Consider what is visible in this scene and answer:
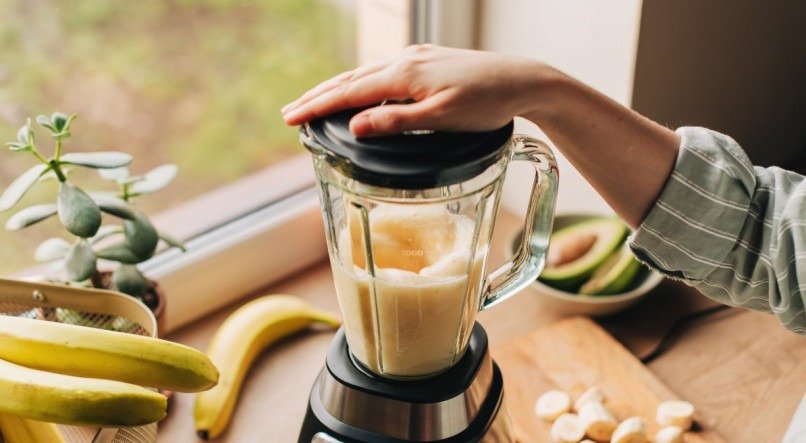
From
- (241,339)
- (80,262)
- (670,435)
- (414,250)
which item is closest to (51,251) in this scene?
(80,262)

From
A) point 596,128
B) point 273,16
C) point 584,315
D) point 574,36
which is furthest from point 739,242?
point 273,16

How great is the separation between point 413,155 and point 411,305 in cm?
15

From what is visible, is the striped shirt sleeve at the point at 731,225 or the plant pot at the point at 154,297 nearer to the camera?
the striped shirt sleeve at the point at 731,225

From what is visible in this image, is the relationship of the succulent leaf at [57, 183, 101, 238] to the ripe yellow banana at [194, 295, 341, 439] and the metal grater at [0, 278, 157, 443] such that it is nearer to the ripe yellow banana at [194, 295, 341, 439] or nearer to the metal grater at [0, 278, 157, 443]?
the metal grater at [0, 278, 157, 443]

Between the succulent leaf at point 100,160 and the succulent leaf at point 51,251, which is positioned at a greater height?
the succulent leaf at point 100,160

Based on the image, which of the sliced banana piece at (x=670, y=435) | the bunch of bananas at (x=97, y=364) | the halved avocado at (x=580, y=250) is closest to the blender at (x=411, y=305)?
the bunch of bananas at (x=97, y=364)

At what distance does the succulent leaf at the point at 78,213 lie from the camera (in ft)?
2.46

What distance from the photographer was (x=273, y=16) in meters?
1.22

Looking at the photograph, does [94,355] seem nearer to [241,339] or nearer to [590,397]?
[241,339]

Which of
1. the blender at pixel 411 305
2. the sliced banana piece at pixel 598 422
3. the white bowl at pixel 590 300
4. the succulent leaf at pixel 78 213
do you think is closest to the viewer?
the blender at pixel 411 305

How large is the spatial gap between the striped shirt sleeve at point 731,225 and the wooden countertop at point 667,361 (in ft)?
0.60

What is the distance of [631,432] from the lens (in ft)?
2.75

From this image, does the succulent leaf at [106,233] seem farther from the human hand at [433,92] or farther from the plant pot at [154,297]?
the human hand at [433,92]

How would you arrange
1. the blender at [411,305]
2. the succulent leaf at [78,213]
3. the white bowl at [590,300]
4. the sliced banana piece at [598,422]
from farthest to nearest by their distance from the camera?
the white bowl at [590,300] → the sliced banana piece at [598,422] → the succulent leaf at [78,213] → the blender at [411,305]
